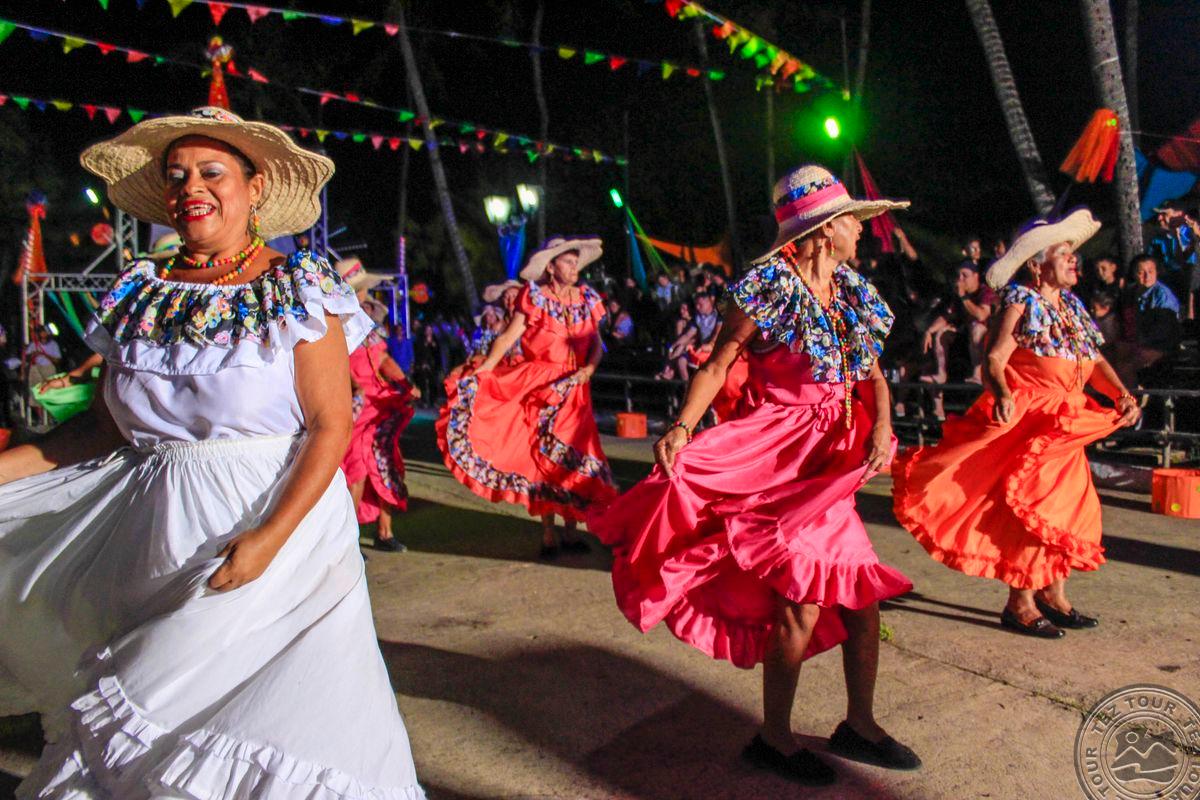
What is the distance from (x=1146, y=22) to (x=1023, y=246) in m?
12.9

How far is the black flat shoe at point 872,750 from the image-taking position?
3160mm

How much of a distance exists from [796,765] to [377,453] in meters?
4.54

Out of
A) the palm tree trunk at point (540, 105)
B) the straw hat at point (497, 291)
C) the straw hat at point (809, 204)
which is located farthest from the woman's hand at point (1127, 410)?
the palm tree trunk at point (540, 105)

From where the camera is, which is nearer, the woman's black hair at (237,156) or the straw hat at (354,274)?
the woman's black hair at (237,156)

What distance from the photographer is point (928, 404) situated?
11.3 metres

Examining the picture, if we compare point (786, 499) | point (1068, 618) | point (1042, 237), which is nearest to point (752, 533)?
point (786, 499)

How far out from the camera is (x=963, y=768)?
3.15 meters

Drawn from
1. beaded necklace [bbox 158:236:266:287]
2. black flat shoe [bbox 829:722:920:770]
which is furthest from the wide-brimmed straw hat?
beaded necklace [bbox 158:236:266:287]

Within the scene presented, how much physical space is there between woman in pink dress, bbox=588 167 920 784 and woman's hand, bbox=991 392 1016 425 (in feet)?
4.44

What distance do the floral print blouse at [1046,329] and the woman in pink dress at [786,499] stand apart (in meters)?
1.49

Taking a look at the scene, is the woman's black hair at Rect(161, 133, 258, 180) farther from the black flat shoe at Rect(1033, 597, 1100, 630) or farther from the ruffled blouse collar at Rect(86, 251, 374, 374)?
the black flat shoe at Rect(1033, 597, 1100, 630)

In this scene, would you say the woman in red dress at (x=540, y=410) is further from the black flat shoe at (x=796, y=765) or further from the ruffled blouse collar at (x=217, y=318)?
the ruffled blouse collar at (x=217, y=318)

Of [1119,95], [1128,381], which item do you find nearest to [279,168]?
[1128,381]

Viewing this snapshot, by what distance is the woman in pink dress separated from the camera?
3.19 m
